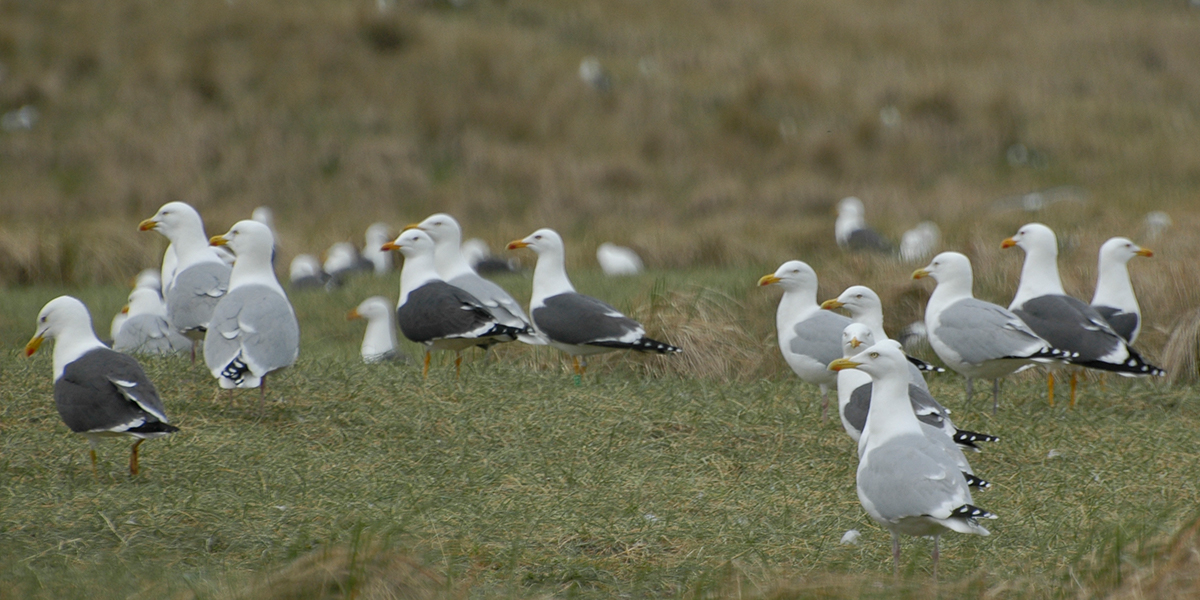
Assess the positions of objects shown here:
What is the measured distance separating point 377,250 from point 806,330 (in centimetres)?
851

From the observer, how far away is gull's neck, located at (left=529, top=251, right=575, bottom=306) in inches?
361

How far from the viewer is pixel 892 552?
5172 millimetres

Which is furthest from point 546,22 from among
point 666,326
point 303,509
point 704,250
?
point 303,509

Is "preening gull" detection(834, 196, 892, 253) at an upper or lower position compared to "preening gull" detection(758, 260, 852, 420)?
upper

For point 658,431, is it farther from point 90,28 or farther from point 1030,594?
point 90,28

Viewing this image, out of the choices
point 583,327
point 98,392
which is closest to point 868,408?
point 583,327

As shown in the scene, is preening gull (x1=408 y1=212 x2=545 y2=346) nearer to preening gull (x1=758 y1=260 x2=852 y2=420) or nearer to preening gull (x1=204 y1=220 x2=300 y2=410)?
preening gull (x1=204 y1=220 x2=300 y2=410)

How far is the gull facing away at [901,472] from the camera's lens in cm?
456

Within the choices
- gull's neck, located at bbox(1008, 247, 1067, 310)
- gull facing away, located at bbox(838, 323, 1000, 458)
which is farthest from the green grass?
gull's neck, located at bbox(1008, 247, 1067, 310)

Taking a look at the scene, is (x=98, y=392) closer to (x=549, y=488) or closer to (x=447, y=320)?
(x=549, y=488)

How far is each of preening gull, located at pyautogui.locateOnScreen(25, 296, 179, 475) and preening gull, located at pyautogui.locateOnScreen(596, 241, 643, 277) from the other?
7.91 meters

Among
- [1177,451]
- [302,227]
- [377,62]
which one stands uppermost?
[377,62]

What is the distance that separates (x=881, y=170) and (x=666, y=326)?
13211 millimetres

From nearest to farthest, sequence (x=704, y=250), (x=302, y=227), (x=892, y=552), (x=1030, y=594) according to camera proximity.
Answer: (x=1030, y=594)
(x=892, y=552)
(x=704, y=250)
(x=302, y=227)
